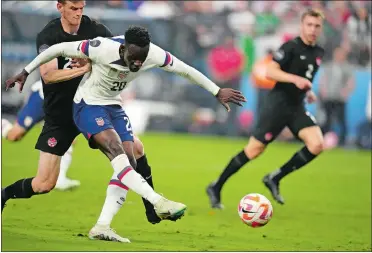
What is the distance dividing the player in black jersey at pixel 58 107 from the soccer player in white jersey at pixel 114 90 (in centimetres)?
36

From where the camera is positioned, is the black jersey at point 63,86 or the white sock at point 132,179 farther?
the black jersey at point 63,86

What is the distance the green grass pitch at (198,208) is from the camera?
888 centimetres

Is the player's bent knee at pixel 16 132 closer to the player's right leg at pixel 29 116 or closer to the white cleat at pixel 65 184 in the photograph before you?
the player's right leg at pixel 29 116

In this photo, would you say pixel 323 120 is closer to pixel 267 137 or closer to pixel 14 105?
pixel 14 105

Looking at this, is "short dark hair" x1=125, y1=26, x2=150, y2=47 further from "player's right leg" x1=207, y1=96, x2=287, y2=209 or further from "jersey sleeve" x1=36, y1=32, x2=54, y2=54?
"player's right leg" x1=207, y1=96, x2=287, y2=209

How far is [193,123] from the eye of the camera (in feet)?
74.6

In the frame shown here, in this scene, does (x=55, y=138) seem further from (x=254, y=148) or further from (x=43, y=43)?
(x=254, y=148)

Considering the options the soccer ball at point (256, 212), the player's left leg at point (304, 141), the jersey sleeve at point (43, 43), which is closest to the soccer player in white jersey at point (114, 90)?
the jersey sleeve at point (43, 43)

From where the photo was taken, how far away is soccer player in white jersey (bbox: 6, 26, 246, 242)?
8070 millimetres

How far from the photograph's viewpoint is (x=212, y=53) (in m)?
22.5

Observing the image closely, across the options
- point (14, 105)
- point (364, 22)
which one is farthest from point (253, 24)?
point (14, 105)

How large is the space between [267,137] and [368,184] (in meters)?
4.59

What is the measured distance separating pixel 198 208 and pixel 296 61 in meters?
2.36

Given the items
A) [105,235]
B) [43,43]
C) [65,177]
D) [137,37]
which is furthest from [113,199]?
[65,177]
